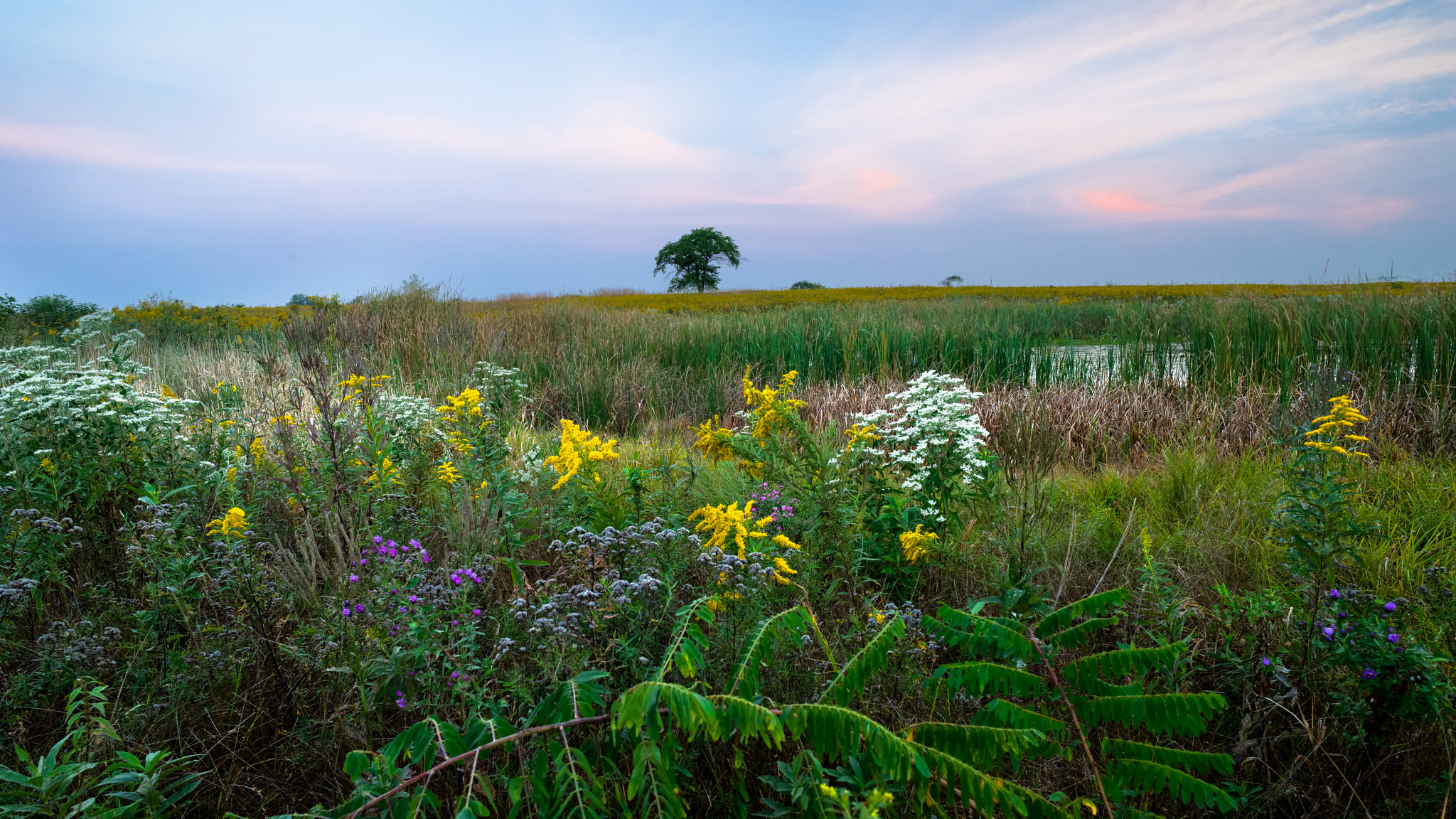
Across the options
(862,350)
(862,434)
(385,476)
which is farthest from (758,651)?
(862,350)

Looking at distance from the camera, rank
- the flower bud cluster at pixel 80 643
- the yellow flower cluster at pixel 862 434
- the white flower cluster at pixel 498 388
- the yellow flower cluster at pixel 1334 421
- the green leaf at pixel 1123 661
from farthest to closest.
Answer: the white flower cluster at pixel 498 388 → the yellow flower cluster at pixel 862 434 → the yellow flower cluster at pixel 1334 421 → the flower bud cluster at pixel 80 643 → the green leaf at pixel 1123 661

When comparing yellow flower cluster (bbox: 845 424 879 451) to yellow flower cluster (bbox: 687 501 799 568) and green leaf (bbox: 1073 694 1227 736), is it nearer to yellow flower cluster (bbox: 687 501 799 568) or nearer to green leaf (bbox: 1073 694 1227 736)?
yellow flower cluster (bbox: 687 501 799 568)

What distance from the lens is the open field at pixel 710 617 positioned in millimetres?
1295

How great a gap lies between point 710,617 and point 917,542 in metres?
1.34

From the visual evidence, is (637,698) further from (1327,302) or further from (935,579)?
(1327,302)

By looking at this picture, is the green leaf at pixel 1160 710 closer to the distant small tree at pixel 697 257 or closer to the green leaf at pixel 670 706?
the green leaf at pixel 670 706

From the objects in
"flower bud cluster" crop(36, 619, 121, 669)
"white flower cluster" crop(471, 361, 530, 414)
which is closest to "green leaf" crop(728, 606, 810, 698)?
"flower bud cluster" crop(36, 619, 121, 669)

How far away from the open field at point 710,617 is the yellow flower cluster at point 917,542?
4cm

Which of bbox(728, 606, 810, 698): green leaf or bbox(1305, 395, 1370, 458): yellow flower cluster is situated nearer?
bbox(728, 606, 810, 698): green leaf

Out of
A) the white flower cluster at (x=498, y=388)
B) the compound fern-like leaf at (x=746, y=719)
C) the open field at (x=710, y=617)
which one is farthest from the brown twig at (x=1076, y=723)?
the white flower cluster at (x=498, y=388)

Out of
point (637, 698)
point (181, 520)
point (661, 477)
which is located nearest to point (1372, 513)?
point (661, 477)

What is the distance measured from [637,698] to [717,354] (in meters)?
9.13

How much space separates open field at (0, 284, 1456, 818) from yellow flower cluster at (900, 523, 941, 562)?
41 mm

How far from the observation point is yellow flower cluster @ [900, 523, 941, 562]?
2.46 meters
